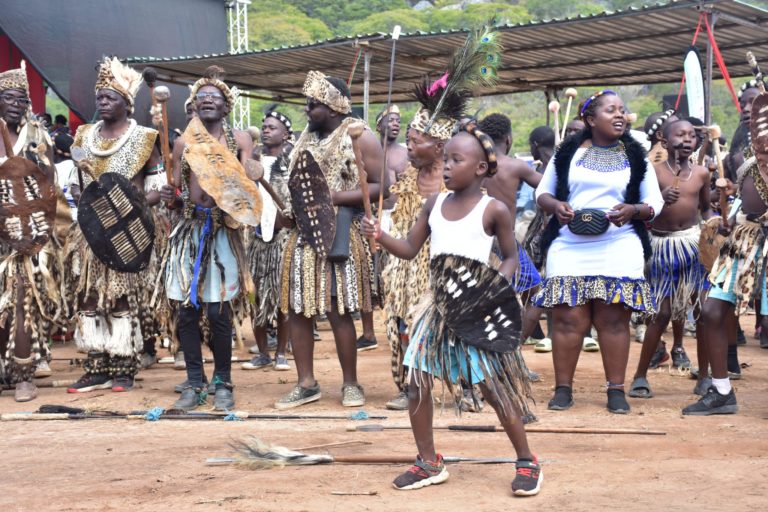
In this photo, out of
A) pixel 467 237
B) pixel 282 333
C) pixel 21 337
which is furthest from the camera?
pixel 282 333

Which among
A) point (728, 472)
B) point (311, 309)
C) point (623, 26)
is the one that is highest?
point (623, 26)

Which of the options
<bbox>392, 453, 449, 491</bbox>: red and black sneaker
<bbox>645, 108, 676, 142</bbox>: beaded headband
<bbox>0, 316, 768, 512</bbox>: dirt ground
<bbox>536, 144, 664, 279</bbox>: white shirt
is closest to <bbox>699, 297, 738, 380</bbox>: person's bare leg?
<bbox>0, 316, 768, 512</bbox>: dirt ground

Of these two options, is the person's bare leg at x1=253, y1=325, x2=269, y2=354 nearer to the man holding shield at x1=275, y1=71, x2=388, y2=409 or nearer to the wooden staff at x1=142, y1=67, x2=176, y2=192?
the man holding shield at x1=275, y1=71, x2=388, y2=409

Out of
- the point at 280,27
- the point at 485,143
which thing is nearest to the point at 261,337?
the point at 485,143

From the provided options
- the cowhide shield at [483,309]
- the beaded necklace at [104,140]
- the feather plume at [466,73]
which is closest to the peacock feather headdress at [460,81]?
the feather plume at [466,73]

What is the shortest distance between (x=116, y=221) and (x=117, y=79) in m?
1.08

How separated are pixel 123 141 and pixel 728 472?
470 cm

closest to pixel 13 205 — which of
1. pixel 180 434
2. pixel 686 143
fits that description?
pixel 180 434

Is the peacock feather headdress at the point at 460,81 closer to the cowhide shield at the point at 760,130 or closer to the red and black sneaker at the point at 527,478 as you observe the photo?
the cowhide shield at the point at 760,130

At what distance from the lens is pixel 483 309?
458 cm

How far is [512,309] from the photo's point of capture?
4.57m

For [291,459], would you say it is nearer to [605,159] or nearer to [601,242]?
[601,242]

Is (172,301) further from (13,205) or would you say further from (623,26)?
(623,26)

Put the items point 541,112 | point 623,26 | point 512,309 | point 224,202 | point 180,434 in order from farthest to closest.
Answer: point 541,112 < point 623,26 < point 224,202 < point 180,434 < point 512,309
